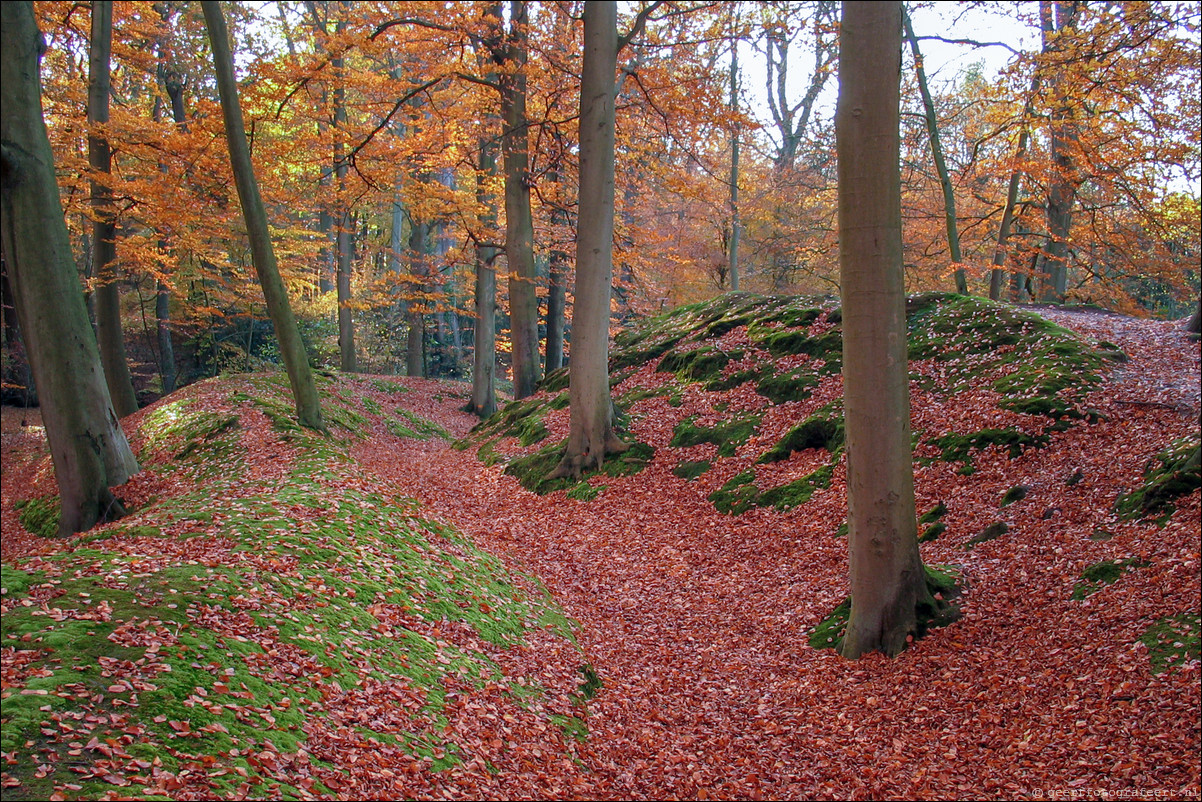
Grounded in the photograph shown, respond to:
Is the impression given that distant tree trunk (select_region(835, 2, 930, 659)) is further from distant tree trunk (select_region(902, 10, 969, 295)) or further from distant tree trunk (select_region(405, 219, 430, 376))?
distant tree trunk (select_region(405, 219, 430, 376))

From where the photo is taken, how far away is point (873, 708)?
505 cm

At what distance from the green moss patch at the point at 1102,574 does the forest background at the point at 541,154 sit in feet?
17.1

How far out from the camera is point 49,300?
805cm

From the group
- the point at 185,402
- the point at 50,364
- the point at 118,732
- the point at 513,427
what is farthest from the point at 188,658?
the point at 185,402

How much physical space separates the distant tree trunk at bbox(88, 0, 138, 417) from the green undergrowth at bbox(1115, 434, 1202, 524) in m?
15.6

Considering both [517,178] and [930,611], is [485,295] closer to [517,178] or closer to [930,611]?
[517,178]

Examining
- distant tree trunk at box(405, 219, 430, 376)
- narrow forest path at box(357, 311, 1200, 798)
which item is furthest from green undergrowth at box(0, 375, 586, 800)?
distant tree trunk at box(405, 219, 430, 376)

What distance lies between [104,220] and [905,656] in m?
15.3

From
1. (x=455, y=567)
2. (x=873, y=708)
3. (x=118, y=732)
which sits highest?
(x=118, y=732)

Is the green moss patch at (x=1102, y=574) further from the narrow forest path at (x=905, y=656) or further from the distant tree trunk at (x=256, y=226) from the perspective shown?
the distant tree trunk at (x=256, y=226)

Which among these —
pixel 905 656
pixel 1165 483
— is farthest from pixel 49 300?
pixel 1165 483

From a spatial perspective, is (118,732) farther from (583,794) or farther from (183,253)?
(183,253)

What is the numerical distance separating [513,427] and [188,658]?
10956 millimetres

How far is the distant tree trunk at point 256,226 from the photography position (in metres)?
10.8
